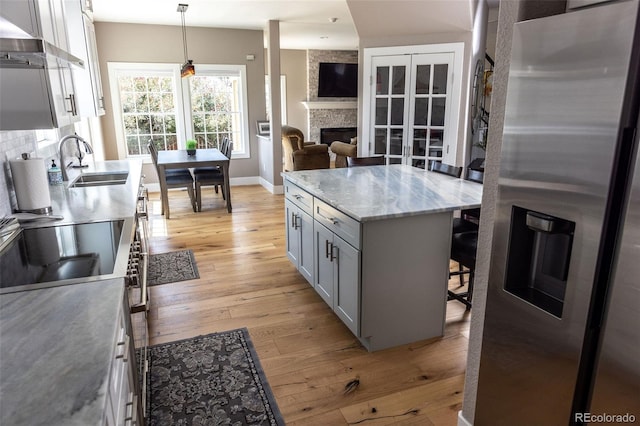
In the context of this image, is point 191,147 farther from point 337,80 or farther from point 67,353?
point 337,80

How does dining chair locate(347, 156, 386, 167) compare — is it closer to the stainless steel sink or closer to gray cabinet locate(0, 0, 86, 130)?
the stainless steel sink

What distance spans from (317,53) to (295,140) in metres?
3.76

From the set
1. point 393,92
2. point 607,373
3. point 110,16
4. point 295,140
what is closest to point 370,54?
point 393,92

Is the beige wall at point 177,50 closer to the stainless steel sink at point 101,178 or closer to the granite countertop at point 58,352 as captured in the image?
the stainless steel sink at point 101,178

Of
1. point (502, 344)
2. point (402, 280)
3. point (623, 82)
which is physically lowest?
point (402, 280)

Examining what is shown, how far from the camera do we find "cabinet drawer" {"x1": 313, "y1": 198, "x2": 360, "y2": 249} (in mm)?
2354

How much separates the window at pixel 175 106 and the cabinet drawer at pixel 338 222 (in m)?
4.89

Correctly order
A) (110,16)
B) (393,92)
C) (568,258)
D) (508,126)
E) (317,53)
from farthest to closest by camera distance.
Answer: (317,53), (110,16), (393,92), (508,126), (568,258)

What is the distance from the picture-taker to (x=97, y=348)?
1045mm

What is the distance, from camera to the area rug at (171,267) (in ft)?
11.8

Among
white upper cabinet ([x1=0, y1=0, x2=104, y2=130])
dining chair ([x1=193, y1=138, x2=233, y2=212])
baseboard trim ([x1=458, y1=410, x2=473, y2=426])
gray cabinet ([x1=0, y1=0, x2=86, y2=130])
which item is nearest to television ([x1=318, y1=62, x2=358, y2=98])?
dining chair ([x1=193, y1=138, x2=233, y2=212])

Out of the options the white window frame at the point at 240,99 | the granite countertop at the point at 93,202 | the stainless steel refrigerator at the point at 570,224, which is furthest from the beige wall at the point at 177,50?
the stainless steel refrigerator at the point at 570,224

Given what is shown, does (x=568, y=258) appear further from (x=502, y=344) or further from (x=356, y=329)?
(x=356, y=329)

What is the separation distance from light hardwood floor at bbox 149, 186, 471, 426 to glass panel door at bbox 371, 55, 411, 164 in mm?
2058
